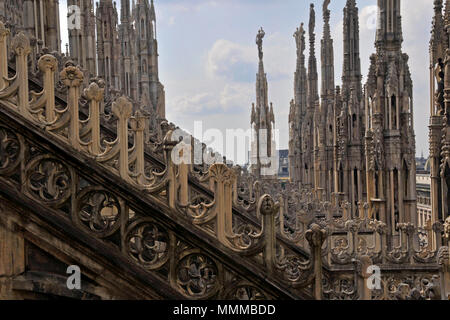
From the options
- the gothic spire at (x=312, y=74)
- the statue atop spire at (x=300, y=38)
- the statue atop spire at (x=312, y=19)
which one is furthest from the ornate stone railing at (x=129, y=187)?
the statue atop spire at (x=300, y=38)

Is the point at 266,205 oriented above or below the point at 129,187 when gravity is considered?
below

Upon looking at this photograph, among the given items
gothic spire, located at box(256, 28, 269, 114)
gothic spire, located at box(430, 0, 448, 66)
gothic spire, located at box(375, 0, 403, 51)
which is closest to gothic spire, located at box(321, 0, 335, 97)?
gothic spire, located at box(256, 28, 269, 114)

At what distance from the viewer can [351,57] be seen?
26141 millimetres

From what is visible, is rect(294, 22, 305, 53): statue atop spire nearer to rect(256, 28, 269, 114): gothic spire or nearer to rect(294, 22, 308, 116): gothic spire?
rect(294, 22, 308, 116): gothic spire

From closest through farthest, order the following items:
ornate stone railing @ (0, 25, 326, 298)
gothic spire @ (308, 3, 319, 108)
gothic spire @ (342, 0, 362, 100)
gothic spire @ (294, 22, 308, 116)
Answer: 1. ornate stone railing @ (0, 25, 326, 298)
2. gothic spire @ (342, 0, 362, 100)
3. gothic spire @ (308, 3, 319, 108)
4. gothic spire @ (294, 22, 308, 116)

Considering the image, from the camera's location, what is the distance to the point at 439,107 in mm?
11945

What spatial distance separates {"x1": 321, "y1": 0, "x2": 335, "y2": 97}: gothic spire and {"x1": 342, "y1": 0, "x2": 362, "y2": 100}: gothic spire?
7.45 m

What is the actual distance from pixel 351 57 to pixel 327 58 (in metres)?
8.90

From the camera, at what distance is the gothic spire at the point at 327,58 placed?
34.0 meters

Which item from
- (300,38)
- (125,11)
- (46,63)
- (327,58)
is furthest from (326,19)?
(46,63)

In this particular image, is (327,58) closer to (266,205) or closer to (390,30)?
(390,30)

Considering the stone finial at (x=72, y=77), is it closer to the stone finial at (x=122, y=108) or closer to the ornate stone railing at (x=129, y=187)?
the ornate stone railing at (x=129, y=187)

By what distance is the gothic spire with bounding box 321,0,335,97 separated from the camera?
34.0 metres
